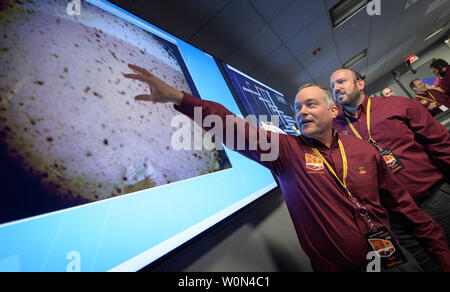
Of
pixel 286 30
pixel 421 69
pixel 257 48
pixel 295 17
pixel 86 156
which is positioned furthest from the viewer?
pixel 421 69

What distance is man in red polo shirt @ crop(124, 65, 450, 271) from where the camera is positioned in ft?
2.56

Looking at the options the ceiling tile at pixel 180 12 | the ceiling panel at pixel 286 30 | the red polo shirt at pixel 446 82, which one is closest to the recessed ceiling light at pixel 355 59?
the ceiling panel at pixel 286 30

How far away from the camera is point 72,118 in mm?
686

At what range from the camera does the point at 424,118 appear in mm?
1387

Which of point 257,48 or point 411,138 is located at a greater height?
point 257,48

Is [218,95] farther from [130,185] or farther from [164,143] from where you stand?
[130,185]

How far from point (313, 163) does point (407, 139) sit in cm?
103

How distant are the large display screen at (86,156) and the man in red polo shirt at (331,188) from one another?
0.30m

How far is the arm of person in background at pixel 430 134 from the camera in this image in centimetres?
129

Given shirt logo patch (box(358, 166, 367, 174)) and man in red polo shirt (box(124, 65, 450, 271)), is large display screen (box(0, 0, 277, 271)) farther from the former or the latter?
shirt logo patch (box(358, 166, 367, 174))

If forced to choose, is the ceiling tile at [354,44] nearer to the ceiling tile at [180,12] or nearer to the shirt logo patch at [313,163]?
the ceiling tile at [180,12]

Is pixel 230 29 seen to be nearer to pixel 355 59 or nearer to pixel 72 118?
pixel 72 118

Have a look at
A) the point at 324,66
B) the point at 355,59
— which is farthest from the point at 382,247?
the point at 355,59

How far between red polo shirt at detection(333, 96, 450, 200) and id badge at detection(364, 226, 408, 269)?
0.73 m
